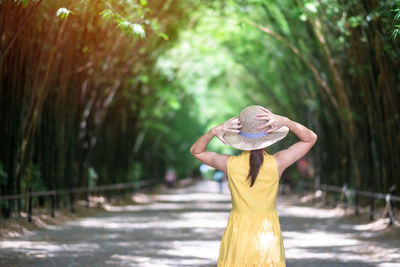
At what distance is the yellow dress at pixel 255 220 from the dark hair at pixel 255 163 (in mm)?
27

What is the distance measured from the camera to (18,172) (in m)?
14.2

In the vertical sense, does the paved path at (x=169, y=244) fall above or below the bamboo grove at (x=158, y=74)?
below

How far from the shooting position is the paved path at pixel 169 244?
9297mm

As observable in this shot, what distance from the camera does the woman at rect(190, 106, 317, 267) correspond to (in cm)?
415

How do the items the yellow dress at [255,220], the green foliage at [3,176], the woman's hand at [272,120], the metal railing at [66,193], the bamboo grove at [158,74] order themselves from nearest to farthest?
the woman's hand at [272,120], the yellow dress at [255,220], the green foliage at [3,176], the bamboo grove at [158,74], the metal railing at [66,193]

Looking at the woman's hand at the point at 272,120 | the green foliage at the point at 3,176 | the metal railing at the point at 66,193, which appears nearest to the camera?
the woman's hand at the point at 272,120

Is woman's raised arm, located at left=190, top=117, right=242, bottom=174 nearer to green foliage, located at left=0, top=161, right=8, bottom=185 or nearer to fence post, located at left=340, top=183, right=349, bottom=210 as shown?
green foliage, located at left=0, top=161, right=8, bottom=185

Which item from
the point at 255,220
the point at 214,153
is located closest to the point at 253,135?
the point at 214,153

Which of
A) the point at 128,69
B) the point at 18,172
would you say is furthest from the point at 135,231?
the point at 128,69

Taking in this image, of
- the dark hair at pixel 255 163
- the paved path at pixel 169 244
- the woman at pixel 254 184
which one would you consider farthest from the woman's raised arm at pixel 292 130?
the paved path at pixel 169 244

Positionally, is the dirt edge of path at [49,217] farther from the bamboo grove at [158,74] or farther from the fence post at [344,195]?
the fence post at [344,195]

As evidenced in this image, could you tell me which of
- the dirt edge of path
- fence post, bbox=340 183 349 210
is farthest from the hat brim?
fence post, bbox=340 183 349 210

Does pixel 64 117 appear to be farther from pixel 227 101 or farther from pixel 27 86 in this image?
pixel 227 101

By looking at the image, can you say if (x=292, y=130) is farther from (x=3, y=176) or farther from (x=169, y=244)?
(x=3, y=176)
